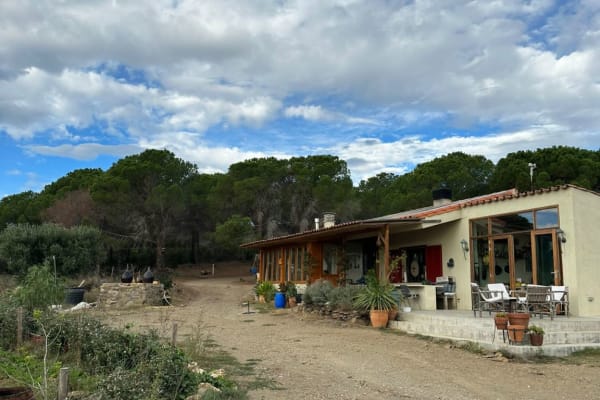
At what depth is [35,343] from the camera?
7.51m

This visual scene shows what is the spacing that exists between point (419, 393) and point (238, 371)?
2396mm

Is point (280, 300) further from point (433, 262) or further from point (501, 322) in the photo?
point (501, 322)

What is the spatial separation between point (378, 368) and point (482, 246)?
6.70 m

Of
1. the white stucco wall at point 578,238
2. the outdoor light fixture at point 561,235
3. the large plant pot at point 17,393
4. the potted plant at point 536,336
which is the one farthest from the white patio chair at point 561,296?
the large plant pot at point 17,393

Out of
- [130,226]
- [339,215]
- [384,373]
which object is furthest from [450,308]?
[130,226]

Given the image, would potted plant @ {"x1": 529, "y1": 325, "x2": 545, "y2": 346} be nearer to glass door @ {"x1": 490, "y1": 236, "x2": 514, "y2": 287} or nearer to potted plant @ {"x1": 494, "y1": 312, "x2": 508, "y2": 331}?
potted plant @ {"x1": 494, "y1": 312, "x2": 508, "y2": 331}

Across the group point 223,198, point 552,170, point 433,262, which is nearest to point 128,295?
point 433,262

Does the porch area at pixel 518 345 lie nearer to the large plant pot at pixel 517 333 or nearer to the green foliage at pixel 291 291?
the large plant pot at pixel 517 333

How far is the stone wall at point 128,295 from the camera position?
1730 centimetres

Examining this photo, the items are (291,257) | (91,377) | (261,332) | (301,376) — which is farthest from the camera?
(291,257)

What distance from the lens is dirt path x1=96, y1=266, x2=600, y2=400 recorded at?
19.6 feet

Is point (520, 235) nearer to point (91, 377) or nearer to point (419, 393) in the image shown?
point (419, 393)

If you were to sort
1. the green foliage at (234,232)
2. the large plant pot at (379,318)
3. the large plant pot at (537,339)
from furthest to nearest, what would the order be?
1. the green foliage at (234,232)
2. the large plant pot at (379,318)
3. the large plant pot at (537,339)

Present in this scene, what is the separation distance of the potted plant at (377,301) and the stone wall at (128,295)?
896 cm
